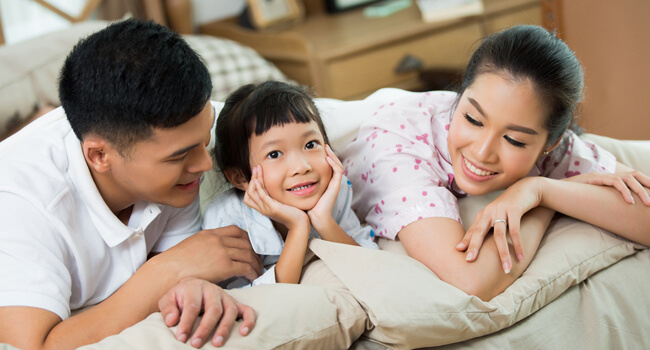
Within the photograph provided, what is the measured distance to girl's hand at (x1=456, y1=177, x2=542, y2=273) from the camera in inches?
42.9

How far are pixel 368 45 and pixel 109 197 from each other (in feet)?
6.58

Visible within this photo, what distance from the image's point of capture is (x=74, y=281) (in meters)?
1.06

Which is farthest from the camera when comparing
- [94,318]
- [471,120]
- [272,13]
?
[272,13]

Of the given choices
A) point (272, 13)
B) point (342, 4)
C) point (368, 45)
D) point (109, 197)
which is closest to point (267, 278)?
point (109, 197)

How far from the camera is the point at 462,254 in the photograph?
1.09 meters

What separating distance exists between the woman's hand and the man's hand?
0.07 meters

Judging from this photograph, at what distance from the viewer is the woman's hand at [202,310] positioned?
875mm

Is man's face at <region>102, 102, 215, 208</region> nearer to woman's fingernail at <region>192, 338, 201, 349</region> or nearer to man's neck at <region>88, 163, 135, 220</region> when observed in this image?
man's neck at <region>88, 163, 135, 220</region>

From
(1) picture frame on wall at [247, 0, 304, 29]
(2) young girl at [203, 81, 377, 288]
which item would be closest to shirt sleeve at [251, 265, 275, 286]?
(2) young girl at [203, 81, 377, 288]

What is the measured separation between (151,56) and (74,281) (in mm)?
437

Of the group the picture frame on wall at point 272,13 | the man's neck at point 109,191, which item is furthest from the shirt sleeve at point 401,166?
the picture frame on wall at point 272,13

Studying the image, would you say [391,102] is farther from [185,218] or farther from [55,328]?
[55,328]

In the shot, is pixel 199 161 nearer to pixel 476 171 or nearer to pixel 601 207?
pixel 476 171

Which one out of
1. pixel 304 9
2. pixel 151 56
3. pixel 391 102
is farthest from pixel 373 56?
pixel 151 56
